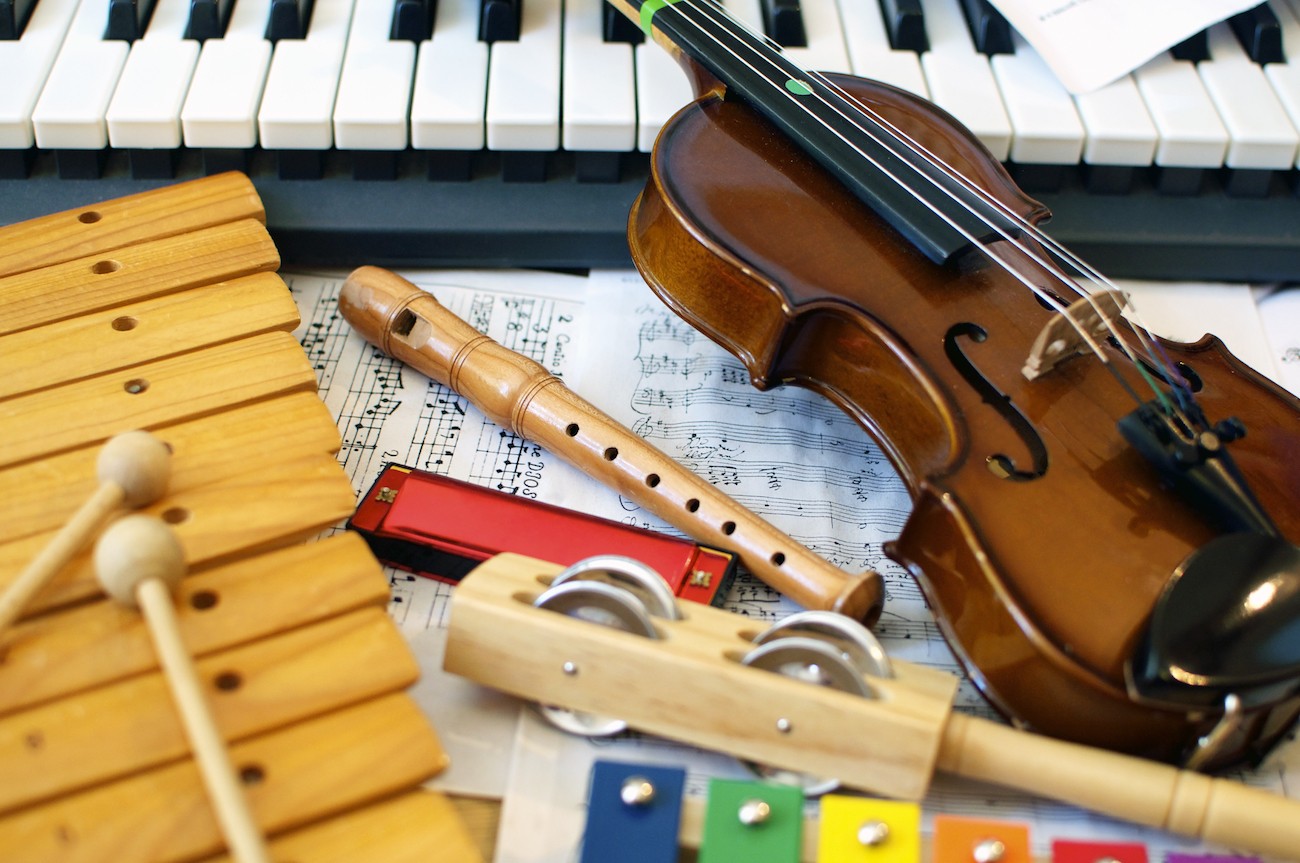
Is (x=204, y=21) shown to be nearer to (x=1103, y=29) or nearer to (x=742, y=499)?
(x=742, y=499)

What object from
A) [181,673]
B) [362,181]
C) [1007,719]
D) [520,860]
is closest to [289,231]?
[362,181]

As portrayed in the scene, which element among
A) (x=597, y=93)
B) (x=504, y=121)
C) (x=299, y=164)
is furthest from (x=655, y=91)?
(x=299, y=164)

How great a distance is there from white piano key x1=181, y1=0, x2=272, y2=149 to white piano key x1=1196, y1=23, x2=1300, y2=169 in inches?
39.9

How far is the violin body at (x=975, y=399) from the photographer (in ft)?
2.89

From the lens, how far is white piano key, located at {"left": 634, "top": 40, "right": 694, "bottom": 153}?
4.19 ft

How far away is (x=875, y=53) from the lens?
1361 millimetres

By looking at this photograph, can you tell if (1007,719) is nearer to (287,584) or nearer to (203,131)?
(287,584)

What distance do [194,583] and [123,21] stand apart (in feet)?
2.32

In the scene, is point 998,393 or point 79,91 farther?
point 79,91

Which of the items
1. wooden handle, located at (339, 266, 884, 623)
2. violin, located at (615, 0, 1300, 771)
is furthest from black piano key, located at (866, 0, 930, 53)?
wooden handle, located at (339, 266, 884, 623)

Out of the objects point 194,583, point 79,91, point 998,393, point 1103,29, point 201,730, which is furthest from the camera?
point 1103,29

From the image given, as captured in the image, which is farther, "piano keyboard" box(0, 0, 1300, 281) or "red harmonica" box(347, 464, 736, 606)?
"piano keyboard" box(0, 0, 1300, 281)

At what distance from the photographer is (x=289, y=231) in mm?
1272

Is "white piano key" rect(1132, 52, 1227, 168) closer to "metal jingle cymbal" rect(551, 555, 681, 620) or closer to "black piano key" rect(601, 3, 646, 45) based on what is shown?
"black piano key" rect(601, 3, 646, 45)
